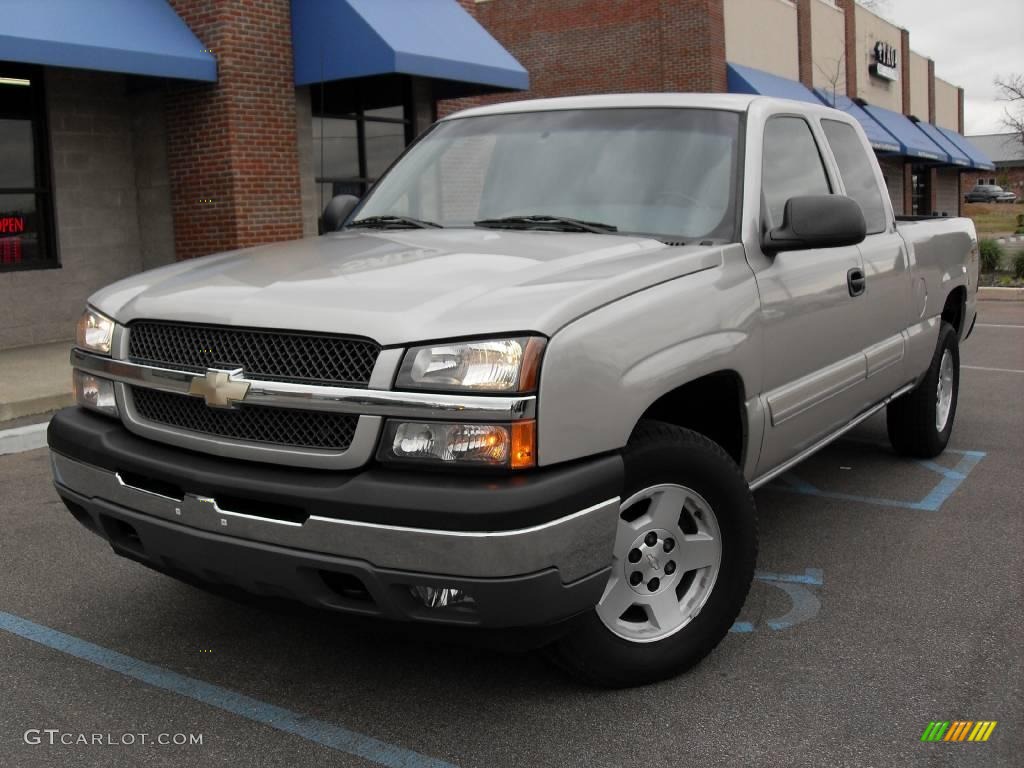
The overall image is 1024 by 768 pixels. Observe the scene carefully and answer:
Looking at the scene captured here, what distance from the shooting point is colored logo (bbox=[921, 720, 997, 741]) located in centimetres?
321

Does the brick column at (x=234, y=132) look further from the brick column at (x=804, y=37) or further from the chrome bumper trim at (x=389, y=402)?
the brick column at (x=804, y=37)

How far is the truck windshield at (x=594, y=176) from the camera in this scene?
13.6 feet

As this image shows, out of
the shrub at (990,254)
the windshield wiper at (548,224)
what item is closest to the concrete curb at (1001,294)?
the shrub at (990,254)

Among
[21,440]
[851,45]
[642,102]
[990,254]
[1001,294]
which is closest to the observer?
[642,102]

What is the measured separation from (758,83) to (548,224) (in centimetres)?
2390

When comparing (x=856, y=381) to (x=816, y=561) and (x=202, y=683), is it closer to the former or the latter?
(x=816, y=561)

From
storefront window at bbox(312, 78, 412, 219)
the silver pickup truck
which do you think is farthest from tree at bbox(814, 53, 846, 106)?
the silver pickup truck

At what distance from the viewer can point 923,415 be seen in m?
6.51

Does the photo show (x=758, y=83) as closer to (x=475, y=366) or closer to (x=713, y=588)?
(x=713, y=588)

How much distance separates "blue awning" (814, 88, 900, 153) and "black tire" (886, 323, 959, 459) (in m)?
26.0

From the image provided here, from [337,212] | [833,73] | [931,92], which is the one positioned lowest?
[337,212]

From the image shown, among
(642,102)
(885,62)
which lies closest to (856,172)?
(642,102)

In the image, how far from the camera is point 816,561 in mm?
4867

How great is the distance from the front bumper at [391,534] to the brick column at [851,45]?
34.2m
